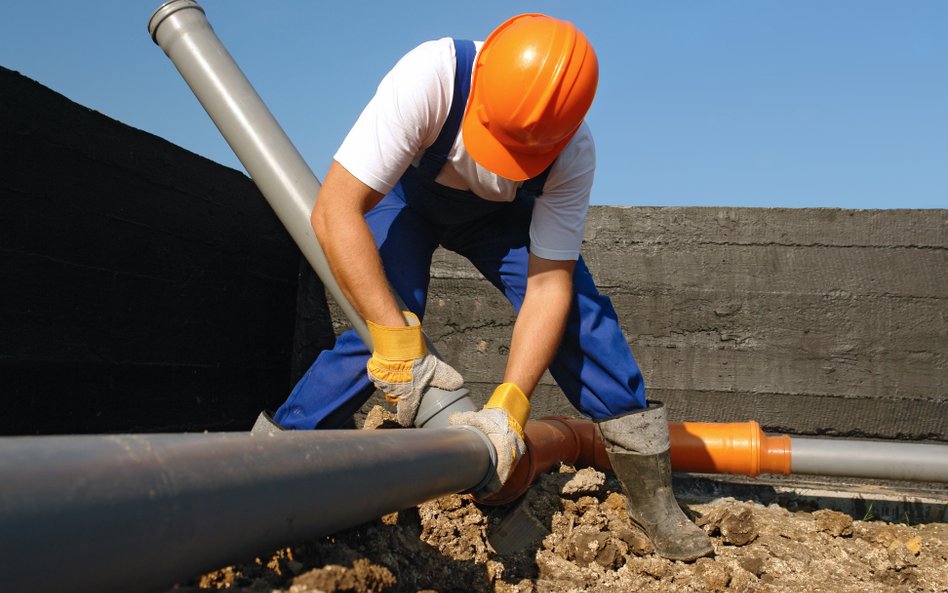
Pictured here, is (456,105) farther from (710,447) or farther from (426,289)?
(710,447)

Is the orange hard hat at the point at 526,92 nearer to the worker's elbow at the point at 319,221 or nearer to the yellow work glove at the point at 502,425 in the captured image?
the worker's elbow at the point at 319,221

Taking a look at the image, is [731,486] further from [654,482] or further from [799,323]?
[654,482]

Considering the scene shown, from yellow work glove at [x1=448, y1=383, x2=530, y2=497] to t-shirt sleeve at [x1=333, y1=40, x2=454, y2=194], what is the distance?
1.98 ft

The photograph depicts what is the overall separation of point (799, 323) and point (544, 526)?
162 cm

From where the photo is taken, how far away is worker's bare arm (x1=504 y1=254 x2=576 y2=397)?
2.16m

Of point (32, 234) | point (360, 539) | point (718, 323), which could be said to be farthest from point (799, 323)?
point (32, 234)

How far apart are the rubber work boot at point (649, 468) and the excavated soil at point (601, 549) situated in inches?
2.6

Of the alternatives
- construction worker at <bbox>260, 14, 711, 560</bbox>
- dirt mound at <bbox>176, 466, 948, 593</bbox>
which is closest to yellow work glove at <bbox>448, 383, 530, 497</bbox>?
construction worker at <bbox>260, 14, 711, 560</bbox>

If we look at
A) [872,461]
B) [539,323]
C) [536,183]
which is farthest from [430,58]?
[872,461]

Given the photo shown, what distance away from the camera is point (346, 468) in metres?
1.13

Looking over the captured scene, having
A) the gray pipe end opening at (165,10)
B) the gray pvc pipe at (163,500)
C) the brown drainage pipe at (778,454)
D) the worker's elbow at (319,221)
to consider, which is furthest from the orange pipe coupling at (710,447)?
the gray pipe end opening at (165,10)

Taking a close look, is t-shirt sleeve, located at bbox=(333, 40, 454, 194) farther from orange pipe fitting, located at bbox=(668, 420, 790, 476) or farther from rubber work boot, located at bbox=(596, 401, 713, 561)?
orange pipe fitting, located at bbox=(668, 420, 790, 476)

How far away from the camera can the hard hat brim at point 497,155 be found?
6.93 feet

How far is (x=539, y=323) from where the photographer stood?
7.21 feet
